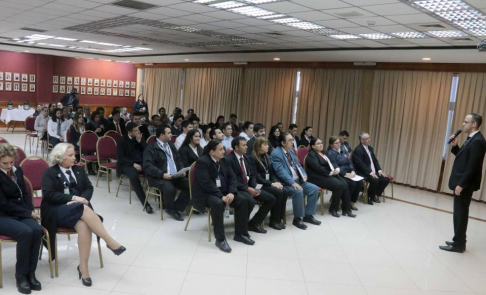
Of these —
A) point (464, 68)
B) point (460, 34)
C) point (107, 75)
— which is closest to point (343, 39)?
point (460, 34)

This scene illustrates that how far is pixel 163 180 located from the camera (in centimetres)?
557

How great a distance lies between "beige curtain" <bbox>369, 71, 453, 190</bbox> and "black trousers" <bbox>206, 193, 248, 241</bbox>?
6120mm

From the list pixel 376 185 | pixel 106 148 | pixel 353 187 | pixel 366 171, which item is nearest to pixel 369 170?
pixel 366 171

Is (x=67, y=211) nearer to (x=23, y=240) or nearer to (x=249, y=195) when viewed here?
(x=23, y=240)

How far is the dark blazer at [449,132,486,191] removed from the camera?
4.77 m

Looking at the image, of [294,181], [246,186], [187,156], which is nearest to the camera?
[246,186]

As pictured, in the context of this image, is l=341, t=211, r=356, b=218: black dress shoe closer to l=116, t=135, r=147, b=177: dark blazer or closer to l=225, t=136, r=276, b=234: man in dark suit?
l=225, t=136, r=276, b=234: man in dark suit

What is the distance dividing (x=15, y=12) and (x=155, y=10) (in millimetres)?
3013

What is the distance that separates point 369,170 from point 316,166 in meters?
1.51

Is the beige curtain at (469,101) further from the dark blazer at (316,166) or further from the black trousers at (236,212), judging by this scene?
the black trousers at (236,212)

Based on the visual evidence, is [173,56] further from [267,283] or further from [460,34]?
[267,283]

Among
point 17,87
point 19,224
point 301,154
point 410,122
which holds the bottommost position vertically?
point 19,224

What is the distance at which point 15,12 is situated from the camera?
274 inches

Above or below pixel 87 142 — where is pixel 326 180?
below
